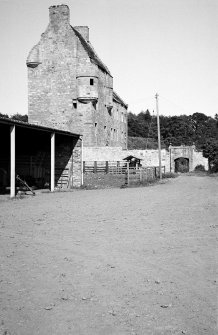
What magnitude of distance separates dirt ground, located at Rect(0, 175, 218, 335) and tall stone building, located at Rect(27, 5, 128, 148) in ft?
107

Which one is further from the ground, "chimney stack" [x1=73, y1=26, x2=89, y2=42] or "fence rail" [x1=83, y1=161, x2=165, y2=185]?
"chimney stack" [x1=73, y1=26, x2=89, y2=42]

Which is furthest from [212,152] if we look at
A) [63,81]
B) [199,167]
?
[63,81]

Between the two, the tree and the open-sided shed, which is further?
the tree

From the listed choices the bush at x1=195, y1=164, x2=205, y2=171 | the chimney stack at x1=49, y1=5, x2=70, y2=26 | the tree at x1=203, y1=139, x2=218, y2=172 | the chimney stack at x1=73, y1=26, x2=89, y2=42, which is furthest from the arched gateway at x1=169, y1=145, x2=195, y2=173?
the chimney stack at x1=49, y1=5, x2=70, y2=26

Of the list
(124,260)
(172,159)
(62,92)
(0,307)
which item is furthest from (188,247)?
(172,159)

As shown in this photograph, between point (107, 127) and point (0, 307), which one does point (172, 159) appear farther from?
point (0, 307)

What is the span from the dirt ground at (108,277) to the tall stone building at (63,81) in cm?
3257

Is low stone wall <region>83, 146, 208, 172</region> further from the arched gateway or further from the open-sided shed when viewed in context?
the open-sided shed

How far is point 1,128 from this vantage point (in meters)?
22.0

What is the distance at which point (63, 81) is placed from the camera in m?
43.2

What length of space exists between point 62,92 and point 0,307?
133 ft

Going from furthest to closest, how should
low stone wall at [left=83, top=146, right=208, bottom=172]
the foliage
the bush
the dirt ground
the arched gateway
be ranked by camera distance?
1. the foliage
2. the bush
3. the arched gateway
4. low stone wall at [left=83, top=146, right=208, bottom=172]
5. the dirt ground

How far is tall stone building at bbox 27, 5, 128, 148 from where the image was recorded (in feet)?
140

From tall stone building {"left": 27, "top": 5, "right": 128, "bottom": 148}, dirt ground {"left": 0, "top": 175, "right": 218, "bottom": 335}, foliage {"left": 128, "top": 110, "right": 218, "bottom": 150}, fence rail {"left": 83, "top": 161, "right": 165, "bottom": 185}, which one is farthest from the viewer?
foliage {"left": 128, "top": 110, "right": 218, "bottom": 150}
